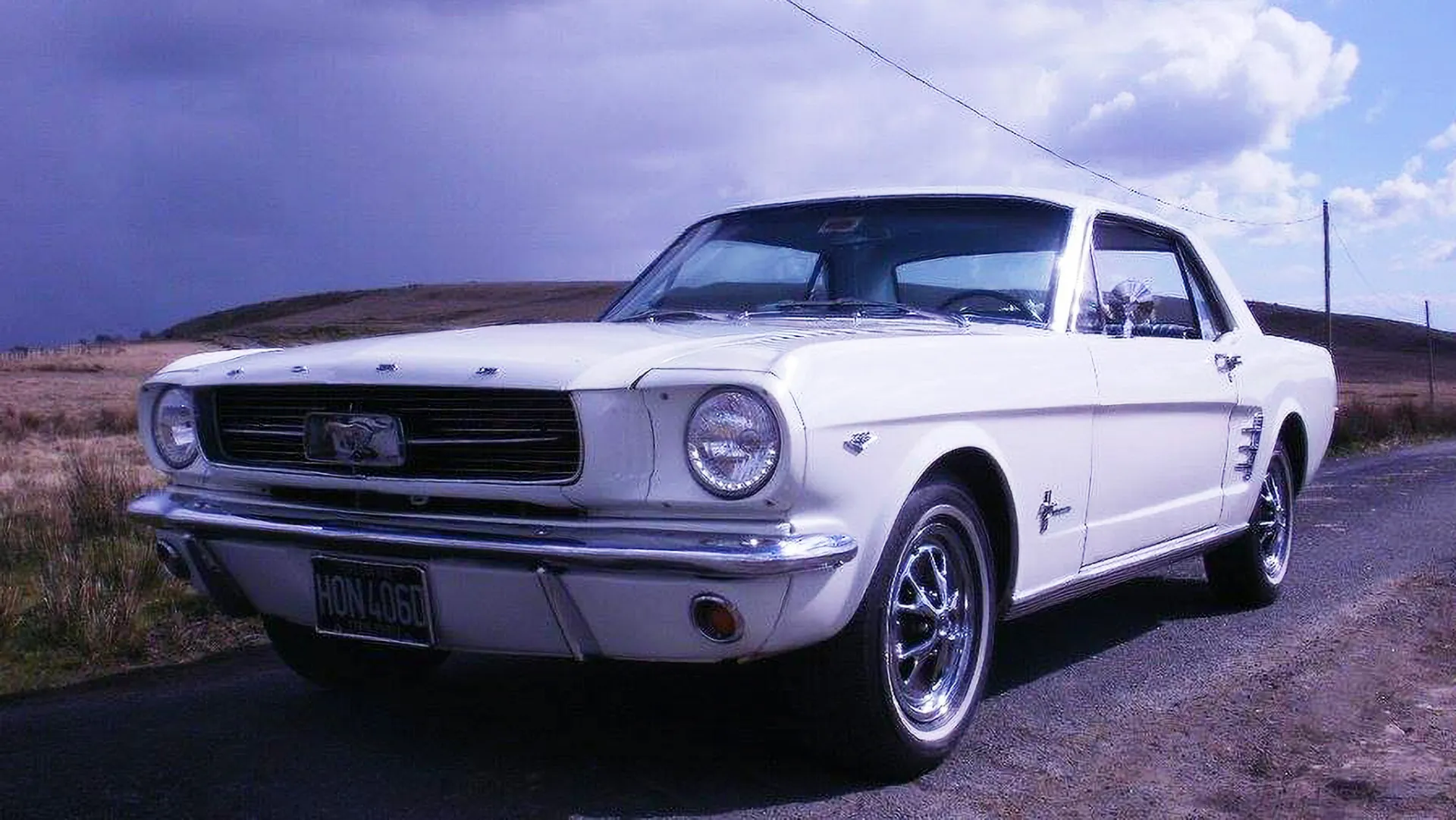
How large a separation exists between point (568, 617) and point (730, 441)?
55cm

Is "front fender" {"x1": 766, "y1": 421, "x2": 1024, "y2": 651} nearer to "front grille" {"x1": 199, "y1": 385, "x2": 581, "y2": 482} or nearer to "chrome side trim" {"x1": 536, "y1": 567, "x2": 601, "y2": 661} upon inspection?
"chrome side trim" {"x1": 536, "y1": 567, "x2": 601, "y2": 661}

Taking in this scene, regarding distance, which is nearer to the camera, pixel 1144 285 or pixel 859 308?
pixel 859 308

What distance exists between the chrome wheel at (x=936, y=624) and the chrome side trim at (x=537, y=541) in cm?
46

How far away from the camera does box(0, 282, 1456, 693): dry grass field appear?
5.46 meters

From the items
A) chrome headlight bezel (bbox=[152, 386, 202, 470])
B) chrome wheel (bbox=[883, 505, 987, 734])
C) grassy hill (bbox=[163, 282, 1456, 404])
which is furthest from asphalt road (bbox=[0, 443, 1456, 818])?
grassy hill (bbox=[163, 282, 1456, 404])

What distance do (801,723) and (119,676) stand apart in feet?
9.06

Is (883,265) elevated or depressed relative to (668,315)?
elevated

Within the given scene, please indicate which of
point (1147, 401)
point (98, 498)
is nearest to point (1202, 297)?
point (1147, 401)

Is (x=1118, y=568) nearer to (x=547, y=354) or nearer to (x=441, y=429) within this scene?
(x=547, y=354)

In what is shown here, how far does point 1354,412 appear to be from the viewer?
22.1 m

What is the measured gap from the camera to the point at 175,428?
4.12m

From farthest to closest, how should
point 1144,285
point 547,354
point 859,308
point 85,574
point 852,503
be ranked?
1. point 85,574
2. point 1144,285
3. point 859,308
4. point 547,354
5. point 852,503

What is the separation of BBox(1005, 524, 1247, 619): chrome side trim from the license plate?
5.50ft

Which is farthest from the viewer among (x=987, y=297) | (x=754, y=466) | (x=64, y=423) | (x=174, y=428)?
(x=64, y=423)
